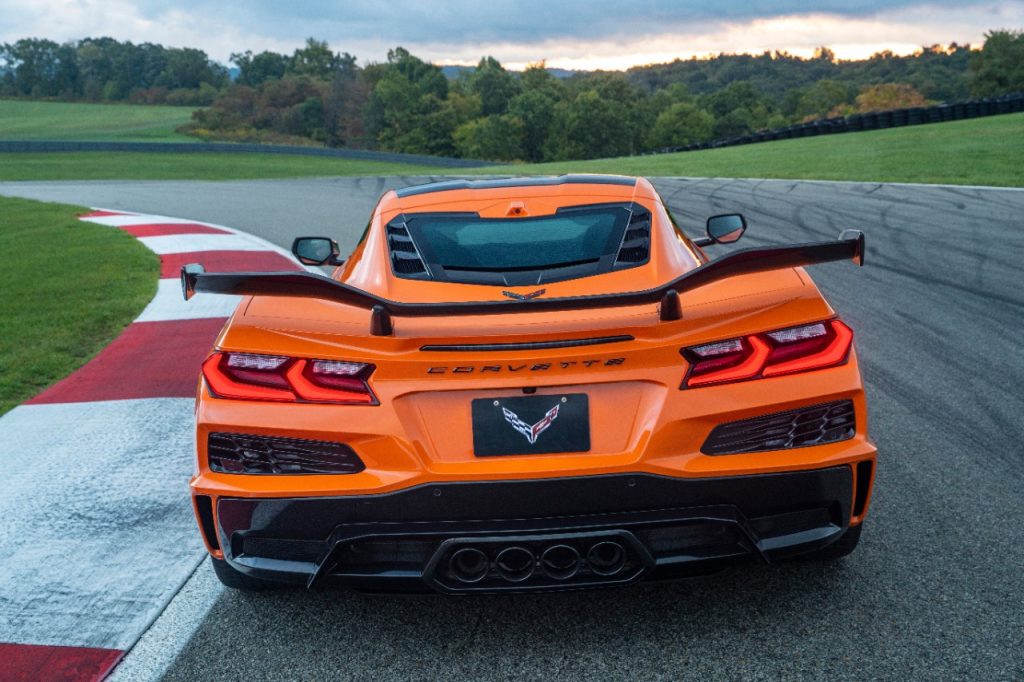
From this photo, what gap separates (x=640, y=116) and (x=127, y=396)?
114 meters

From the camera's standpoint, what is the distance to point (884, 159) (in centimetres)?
2244

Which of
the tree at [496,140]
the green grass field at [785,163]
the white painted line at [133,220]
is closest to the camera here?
the white painted line at [133,220]

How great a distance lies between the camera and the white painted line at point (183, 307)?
8.11 m

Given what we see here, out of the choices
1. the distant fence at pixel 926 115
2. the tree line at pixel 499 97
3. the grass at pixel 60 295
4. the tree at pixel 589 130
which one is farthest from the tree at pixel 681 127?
the grass at pixel 60 295

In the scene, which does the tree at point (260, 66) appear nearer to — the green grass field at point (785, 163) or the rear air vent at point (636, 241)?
the green grass field at point (785, 163)

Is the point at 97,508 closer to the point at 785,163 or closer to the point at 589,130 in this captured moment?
the point at 785,163

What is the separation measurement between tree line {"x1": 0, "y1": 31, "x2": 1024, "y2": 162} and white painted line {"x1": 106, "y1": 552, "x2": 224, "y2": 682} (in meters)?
75.6

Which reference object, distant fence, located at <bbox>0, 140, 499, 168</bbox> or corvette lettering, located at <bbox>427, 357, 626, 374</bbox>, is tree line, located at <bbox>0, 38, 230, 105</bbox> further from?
corvette lettering, located at <bbox>427, 357, 626, 374</bbox>

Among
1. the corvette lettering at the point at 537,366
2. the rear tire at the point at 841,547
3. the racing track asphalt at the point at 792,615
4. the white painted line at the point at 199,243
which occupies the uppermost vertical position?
the corvette lettering at the point at 537,366

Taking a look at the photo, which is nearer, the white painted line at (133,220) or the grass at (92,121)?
the white painted line at (133,220)

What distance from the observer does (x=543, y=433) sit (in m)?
2.75

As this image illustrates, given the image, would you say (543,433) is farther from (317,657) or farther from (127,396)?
(127,396)

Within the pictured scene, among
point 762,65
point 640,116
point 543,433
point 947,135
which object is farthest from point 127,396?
point 762,65

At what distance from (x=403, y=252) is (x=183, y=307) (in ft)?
17.6
